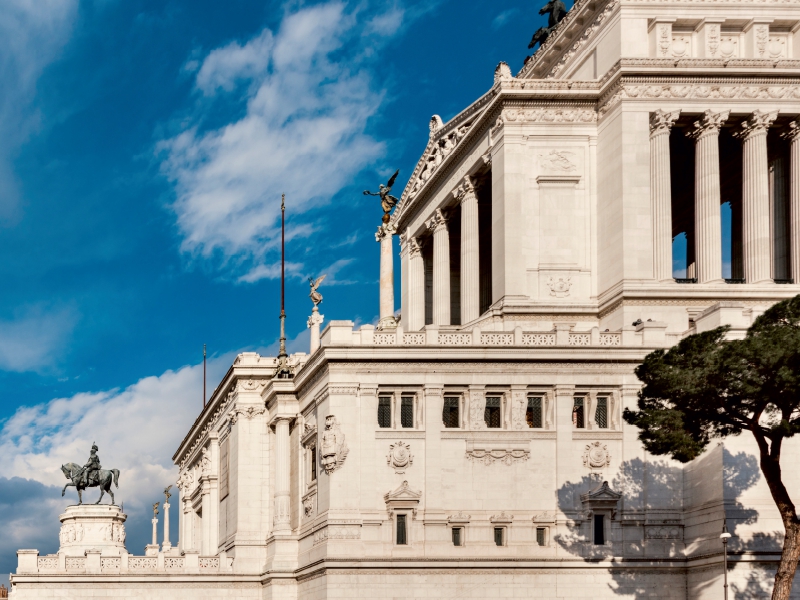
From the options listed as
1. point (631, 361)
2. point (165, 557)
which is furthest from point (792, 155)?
point (165, 557)

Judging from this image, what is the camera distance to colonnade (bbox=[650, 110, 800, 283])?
90.7m

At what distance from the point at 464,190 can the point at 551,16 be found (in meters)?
16.0

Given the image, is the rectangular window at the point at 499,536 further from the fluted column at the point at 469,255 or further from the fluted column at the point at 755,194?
the fluted column at the point at 469,255

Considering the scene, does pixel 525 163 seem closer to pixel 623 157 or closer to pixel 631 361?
pixel 623 157

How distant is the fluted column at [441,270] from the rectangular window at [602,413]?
1302 inches

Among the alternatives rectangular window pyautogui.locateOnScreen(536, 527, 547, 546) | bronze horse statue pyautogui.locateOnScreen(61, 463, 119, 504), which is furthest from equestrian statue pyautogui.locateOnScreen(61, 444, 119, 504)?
rectangular window pyautogui.locateOnScreen(536, 527, 547, 546)

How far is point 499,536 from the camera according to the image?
245 feet

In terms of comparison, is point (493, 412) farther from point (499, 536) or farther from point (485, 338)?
point (499, 536)

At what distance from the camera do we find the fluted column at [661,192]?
8969 cm

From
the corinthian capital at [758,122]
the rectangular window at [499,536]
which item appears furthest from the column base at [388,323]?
the corinthian capital at [758,122]

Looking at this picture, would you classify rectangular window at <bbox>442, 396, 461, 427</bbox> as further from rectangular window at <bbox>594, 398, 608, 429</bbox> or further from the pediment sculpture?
rectangular window at <bbox>594, 398, 608, 429</bbox>

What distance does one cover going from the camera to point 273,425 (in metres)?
87.4

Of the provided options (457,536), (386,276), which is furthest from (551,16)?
(457,536)

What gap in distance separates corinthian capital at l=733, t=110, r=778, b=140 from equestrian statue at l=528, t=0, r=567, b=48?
796 inches
